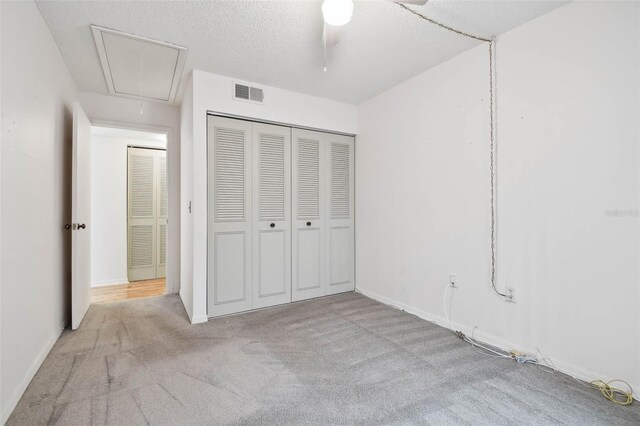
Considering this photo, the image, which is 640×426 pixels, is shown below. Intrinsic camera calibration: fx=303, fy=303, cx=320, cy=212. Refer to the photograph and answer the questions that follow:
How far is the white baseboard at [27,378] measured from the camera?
153 cm

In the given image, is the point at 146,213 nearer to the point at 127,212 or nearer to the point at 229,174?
the point at 127,212

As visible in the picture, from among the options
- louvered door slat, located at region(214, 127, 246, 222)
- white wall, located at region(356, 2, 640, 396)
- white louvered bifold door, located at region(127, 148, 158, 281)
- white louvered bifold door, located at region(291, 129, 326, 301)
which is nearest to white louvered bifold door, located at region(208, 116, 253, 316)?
louvered door slat, located at region(214, 127, 246, 222)

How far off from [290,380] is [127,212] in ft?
13.2

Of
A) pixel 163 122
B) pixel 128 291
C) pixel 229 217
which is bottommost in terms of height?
pixel 128 291

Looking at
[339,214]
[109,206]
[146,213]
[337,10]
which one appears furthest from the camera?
[146,213]

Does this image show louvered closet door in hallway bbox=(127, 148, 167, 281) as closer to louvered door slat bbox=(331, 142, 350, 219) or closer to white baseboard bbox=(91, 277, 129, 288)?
white baseboard bbox=(91, 277, 129, 288)

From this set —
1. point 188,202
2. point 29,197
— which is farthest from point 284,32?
point 29,197

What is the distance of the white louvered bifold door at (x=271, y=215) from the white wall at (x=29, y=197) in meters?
1.62

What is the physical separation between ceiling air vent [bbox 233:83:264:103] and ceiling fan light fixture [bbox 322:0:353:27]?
1.67m

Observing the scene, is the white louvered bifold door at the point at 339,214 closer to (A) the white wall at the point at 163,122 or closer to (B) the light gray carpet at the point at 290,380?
(B) the light gray carpet at the point at 290,380

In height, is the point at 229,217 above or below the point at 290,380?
above

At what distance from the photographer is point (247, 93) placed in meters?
3.06

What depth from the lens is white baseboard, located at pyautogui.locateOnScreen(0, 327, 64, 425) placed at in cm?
153

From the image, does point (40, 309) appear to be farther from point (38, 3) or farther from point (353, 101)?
point (353, 101)
